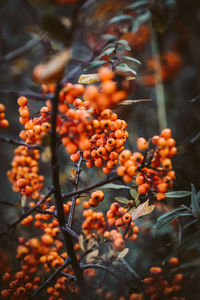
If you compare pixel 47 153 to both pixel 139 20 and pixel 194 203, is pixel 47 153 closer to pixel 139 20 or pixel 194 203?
pixel 194 203

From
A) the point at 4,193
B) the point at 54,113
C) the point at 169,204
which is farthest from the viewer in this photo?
the point at 4,193

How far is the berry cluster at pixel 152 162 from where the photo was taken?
477 millimetres

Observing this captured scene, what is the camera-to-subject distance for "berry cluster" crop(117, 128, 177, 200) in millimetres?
477

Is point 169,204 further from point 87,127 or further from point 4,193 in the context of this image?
point 4,193

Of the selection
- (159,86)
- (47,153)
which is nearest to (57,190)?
(47,153)

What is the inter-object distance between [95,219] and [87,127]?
49 centimetres

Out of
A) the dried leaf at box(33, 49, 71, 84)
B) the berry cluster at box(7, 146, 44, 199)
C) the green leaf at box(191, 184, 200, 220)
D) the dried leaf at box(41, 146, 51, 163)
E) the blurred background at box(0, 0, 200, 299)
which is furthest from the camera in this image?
the blurred background at box(0, 0, 200, 299)

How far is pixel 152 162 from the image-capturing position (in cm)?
51

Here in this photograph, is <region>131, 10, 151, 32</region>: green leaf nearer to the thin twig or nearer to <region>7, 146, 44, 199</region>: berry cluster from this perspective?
<region>7, 146, 44, 199</region>: berry cluster

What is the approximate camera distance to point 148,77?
2322mm

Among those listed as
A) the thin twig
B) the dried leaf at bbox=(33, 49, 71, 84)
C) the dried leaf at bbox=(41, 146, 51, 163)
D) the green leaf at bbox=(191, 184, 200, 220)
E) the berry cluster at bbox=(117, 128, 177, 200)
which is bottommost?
the green leaf at bbox=(191, 184, 200, 220)

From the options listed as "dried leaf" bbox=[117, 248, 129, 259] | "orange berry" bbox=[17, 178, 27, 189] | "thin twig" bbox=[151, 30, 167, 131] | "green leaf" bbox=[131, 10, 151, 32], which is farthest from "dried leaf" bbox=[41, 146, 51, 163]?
"thin twig" bbox=[151, 30, 167, 131]

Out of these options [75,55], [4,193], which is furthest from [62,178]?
[75,55]

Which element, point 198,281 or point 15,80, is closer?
point 198,281
